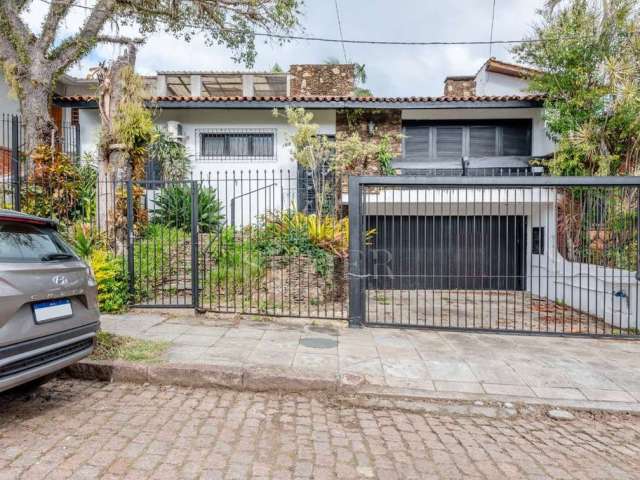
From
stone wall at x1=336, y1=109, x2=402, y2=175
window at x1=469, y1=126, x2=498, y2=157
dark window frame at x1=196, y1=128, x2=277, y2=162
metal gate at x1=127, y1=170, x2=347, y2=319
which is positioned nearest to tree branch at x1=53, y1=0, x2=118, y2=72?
dark window frame at x1=196, y1=128, x2=277, y2=162

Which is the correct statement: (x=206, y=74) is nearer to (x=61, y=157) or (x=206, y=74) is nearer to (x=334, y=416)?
(x=61, y=157)

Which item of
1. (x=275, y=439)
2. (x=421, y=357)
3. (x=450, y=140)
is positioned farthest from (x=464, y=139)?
(x=275, y=439)

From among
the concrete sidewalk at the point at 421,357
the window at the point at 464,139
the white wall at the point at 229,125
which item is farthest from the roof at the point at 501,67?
the concrete sidewalk at the point at 421,357

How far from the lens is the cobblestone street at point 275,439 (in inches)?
107

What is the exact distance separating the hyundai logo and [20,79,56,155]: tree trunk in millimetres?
7178

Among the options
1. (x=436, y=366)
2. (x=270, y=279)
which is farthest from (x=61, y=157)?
(x=436, y=366)

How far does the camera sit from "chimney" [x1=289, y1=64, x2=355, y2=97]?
12.6 metres

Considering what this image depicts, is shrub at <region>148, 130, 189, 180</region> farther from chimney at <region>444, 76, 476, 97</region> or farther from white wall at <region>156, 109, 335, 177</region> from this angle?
chimney at <region>444, 76, 476, 97</region>

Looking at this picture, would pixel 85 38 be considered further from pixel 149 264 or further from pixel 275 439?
pixel 275 439

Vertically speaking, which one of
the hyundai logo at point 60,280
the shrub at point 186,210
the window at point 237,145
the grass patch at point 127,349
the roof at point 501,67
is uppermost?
the roof at point 501,67

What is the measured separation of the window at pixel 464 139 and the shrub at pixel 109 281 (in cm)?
806

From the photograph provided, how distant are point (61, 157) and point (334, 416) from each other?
7.97 m

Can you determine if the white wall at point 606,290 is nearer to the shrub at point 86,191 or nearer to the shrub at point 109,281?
the shrub at point 109,281

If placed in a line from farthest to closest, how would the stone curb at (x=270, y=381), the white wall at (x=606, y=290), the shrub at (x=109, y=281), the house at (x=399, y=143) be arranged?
the house at (x=399, y=143)
the white wall at (x=606, y=290)
the shrub at (x=109, y=281)
the stone curb at (x=270, y=381)
